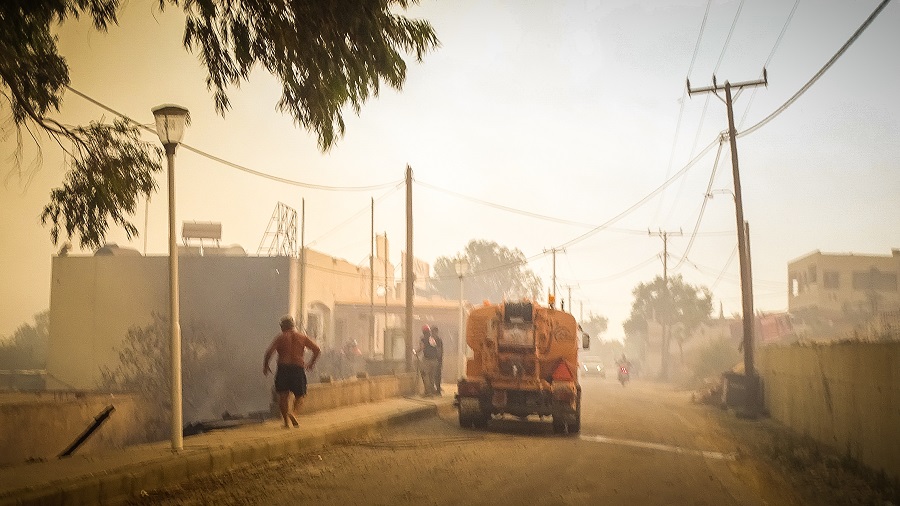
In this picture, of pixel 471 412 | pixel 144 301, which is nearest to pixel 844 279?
pixel 144 301

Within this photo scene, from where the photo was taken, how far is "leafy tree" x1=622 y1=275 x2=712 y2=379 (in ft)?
Answer: 279

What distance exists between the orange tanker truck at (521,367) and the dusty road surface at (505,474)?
1.53 ft

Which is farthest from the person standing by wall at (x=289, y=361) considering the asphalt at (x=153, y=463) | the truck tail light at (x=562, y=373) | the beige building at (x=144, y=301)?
the beige building at (x=144, y=301)

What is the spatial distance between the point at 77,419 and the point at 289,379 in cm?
745

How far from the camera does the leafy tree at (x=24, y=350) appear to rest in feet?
156

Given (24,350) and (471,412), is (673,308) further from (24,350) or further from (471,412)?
(471,412)

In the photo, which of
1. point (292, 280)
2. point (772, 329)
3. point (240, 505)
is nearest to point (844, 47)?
point (240, 505)

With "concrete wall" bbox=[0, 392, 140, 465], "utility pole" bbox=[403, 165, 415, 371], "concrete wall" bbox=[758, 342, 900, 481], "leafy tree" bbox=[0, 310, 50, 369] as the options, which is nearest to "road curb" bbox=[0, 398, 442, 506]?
"concrete wall" bbox=[0, 392, 140, 465]

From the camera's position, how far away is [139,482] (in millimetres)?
8242

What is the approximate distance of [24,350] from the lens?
5219cm

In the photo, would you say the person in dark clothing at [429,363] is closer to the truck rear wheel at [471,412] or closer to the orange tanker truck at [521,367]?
the orange tanker truck at [521,367]

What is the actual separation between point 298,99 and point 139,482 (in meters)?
4.33

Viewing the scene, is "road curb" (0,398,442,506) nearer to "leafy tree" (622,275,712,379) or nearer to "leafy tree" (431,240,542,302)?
"leafy tree" (622,275,712,379)

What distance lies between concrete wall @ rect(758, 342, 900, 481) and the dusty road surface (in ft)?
3.96
